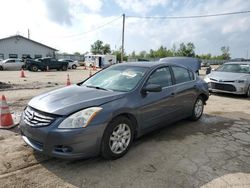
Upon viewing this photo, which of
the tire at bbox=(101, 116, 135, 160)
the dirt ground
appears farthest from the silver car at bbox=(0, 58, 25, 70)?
the tire at bbox=(101, 116, 135, 160)

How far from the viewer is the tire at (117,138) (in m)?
3.43

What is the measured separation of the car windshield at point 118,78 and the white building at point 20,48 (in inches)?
1481

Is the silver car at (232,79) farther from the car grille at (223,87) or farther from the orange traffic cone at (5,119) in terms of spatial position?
the orange traffic cone at (5,119)

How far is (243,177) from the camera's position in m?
3.25

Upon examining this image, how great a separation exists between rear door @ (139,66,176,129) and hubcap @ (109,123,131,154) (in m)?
0.44

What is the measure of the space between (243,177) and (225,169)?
0.90 ft

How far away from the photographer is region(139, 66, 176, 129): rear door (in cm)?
412

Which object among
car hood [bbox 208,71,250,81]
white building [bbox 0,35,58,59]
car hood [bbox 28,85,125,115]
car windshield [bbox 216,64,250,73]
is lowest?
car hood [bbox 28,85,125,115]

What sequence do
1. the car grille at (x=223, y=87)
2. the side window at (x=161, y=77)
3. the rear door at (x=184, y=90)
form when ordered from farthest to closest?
the car grille at (x=223, y=87), the rear door at (x=184, y=90), the side window at (x=161, y=77)

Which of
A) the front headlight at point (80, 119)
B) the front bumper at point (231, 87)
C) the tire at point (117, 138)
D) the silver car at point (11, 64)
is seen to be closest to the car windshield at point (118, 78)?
the tire at point (117, 138)

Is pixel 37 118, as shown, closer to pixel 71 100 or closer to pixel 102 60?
pixel 71 100

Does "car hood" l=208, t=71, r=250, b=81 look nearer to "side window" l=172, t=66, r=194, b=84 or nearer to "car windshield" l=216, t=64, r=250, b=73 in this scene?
"car windshield" l=216, t=64, r=250, b=73

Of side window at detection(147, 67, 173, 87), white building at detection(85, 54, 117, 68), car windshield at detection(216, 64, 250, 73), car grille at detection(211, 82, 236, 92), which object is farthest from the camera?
white building at detection(85, 54, 117, 68)

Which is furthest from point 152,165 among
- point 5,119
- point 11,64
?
point 11,64
